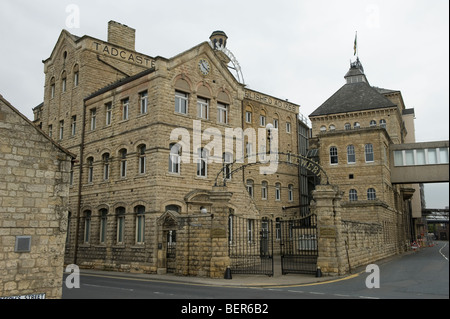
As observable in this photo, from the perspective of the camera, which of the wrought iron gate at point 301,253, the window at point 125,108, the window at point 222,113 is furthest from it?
the window at point 222,113

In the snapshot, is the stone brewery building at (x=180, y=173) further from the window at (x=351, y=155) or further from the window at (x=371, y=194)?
the window at (x=351, y=155)

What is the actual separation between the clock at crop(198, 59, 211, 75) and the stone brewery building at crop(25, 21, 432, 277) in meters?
0.10

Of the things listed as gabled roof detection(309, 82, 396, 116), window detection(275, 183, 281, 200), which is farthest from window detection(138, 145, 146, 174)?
gabled roof detection(309, 82, 396, 116)

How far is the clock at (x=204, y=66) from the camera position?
26.7 meters

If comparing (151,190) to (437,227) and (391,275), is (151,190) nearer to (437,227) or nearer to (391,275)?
(391,275)

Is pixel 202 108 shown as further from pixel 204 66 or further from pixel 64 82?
pixel 64 82

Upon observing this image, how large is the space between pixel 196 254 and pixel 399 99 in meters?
47.6

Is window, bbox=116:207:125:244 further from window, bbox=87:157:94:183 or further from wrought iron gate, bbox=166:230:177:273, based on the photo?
window, bbox=87:157:94:183

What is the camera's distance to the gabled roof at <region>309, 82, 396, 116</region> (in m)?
49.5

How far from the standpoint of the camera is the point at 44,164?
13.1 metres

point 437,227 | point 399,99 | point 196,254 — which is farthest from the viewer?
point 437,227

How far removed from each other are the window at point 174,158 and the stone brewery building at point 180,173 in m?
0.06

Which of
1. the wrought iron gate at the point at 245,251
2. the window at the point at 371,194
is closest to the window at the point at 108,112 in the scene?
the wrought iron gate at the point at 245,251

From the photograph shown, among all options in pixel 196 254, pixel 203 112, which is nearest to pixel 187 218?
pixel 196 254
